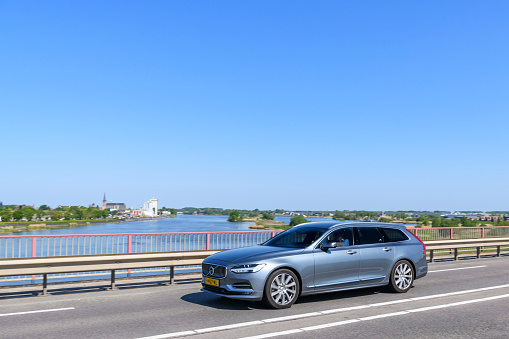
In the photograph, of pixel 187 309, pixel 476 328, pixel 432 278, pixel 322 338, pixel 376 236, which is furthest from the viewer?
pixel 432 278

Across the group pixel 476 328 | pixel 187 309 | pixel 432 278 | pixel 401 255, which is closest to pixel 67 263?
pixel 187 309

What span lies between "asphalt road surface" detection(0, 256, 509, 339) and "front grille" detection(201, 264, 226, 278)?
1.84ft

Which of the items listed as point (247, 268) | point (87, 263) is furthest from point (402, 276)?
point (87, 263)

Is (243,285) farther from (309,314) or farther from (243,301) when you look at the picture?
(309,314)

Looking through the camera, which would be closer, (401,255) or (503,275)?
(401,255)

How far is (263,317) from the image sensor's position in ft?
23.5

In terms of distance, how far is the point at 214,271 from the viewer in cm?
798

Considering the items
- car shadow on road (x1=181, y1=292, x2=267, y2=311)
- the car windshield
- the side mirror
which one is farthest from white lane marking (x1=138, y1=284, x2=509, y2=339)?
the car windshield

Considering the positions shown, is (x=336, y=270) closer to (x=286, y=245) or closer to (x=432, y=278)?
(x=286, y=245)

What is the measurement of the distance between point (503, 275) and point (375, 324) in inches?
303

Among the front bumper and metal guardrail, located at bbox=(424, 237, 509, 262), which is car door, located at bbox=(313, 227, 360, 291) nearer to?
the front bumper

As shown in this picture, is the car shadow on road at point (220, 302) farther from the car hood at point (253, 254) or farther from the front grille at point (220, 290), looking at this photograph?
the car hood at point (253, 254)

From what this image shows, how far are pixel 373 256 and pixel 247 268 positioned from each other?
2.90 m

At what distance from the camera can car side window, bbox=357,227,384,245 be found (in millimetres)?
9190
